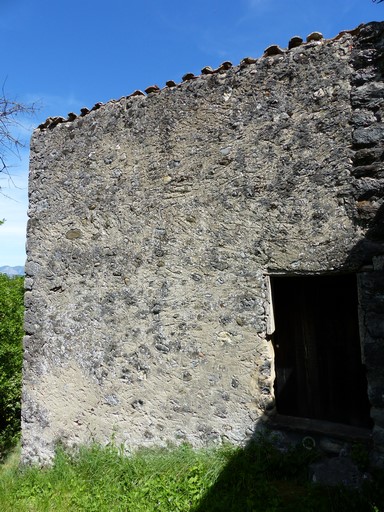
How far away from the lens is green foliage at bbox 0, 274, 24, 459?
7516 mm

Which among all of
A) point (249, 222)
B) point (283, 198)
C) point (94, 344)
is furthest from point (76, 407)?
point (283, 198)

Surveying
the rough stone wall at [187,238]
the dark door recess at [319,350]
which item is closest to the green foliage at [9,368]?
the rough stone wall at [187,238]

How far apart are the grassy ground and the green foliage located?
295 cm

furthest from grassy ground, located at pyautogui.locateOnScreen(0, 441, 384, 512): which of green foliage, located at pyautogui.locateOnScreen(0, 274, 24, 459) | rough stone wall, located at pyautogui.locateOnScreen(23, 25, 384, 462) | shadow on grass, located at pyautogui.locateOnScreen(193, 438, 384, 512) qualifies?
green foliage, located at pyautogui.locateOnScreen(0, 274, 24, 459)

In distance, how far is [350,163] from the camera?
375 centimetres

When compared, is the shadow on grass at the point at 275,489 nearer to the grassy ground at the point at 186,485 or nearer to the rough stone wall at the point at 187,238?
the grassy ground at the point at 186,485

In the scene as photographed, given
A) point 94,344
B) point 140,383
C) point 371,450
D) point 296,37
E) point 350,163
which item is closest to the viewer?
point 371,450

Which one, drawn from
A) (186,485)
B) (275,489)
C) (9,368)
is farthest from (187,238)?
(9,368)

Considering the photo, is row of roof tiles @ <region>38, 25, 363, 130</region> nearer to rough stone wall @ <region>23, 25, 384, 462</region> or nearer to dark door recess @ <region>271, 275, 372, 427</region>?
rough stone wall @ <region>23, 25, 384, 462</region>

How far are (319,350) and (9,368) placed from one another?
5.52 metres

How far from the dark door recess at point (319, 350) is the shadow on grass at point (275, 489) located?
20.3 inches

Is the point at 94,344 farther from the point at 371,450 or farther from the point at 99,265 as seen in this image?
the point at 371,450

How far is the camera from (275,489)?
3484 millimetres

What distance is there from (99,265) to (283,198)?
6.94ft
